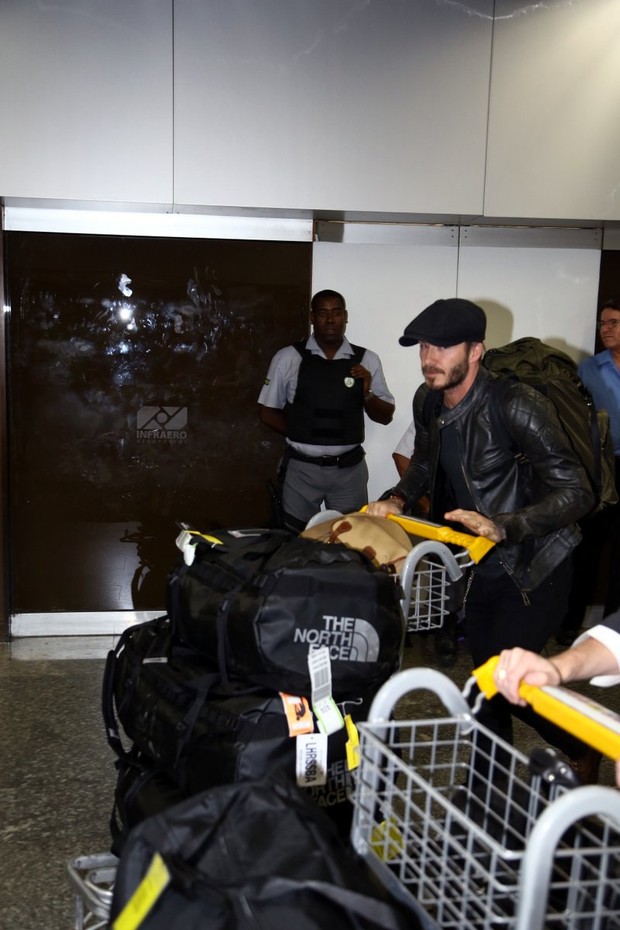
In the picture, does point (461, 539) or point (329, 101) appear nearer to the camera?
point (461, 539)

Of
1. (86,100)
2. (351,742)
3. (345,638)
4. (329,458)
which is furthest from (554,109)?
(351,742)

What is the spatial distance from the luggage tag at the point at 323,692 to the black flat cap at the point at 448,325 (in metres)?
1.10

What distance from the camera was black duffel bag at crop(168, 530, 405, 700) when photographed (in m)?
1.91

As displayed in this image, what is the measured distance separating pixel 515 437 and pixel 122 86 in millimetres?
3037

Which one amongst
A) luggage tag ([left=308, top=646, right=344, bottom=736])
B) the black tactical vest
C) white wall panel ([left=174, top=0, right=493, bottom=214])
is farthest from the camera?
the black tactical vest

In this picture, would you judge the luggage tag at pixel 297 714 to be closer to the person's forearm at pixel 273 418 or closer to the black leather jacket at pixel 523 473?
the black leather jacket at pixel 523 473

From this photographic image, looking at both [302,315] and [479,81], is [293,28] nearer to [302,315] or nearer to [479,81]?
[479,81]

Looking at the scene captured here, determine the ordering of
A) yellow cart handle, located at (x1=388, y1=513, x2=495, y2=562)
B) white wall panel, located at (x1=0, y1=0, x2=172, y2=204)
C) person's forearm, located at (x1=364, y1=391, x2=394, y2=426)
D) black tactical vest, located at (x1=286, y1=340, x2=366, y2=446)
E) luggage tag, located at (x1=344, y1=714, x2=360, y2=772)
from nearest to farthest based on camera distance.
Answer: luggage tag, located at (x1=344, y1=714, x2=360, y2=772)
yellow cart handle, located at (x1=388, y1=513, x2=495, y2=562)
white wall panel, located at (x1=0, y1=0, x2=172, y2=204)
black tactical vest, located at (x1=286, y1=340, x2=366, y2=446)
person's forearm, located at (x1=364, y1=391, x2=394, y2=426)

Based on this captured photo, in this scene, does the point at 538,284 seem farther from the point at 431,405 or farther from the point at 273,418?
the point at 431,405

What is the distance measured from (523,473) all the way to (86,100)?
3.11 meters

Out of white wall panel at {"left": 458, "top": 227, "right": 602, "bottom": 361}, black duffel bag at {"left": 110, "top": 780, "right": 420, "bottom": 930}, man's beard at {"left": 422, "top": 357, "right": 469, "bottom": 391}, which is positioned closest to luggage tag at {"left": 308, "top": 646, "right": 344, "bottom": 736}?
black duffel bag at {"left": 110, "top": 780, "right": 420, "bottom": 930}

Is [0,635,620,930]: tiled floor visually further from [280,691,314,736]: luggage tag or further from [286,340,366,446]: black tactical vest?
[286,340,366,446]: black tactical vest

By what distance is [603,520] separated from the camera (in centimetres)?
518

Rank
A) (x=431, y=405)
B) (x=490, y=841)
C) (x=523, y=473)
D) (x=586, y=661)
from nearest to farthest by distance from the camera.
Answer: (x=490, y=841) < (x=586, y=661) < (x=523, y=473) < (x=431, y=405)
